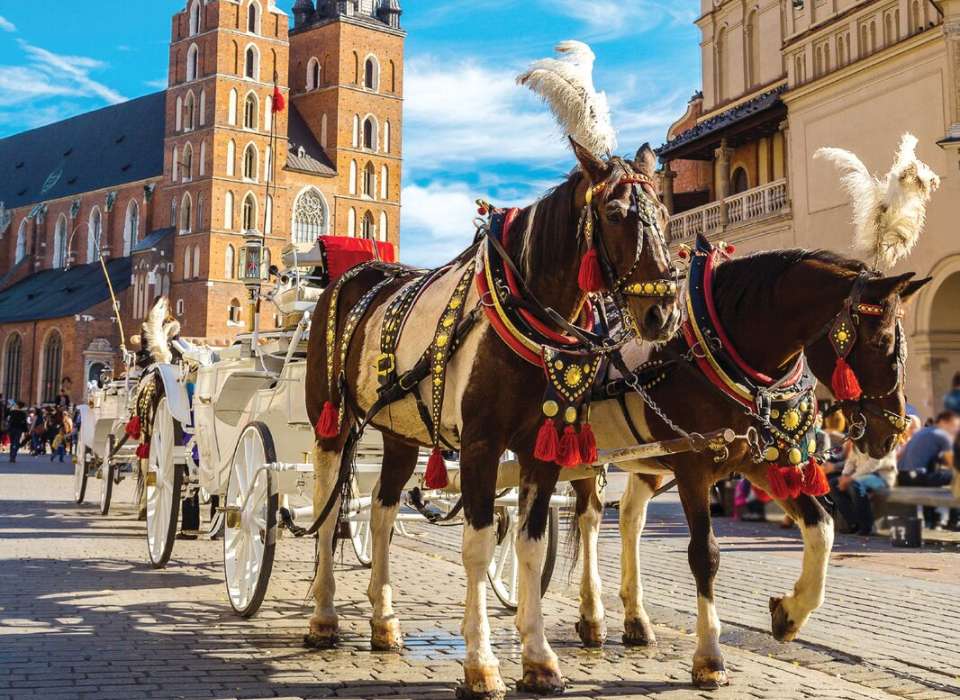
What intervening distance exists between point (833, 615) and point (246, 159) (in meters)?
57.3

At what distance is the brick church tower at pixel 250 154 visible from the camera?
193 ft

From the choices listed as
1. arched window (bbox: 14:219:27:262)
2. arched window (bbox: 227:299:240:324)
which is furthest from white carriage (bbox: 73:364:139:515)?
arched window (bbox: 14:219:27:262)

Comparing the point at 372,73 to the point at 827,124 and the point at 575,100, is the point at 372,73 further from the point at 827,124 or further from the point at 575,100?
the point at 575,100

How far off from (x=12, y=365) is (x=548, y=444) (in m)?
65.7

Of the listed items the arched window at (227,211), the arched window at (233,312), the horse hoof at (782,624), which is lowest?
the horse hoof at (782,624)

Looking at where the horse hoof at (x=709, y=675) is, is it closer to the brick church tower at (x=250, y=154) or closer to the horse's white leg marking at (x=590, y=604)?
the horse's white leg marking at (x=590, y=604)

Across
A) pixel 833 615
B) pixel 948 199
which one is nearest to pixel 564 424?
pixel 833 615

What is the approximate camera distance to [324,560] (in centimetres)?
551

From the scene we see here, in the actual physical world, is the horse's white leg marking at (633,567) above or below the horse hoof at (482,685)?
above

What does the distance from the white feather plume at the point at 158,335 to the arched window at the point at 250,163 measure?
50510 millimetres

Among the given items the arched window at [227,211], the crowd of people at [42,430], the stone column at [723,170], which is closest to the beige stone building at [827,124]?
the stone column at [723,170]

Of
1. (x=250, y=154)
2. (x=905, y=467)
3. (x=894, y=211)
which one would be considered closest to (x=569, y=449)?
(x=905, y=467)

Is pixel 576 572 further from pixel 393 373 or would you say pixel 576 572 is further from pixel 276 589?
pixel 393 373

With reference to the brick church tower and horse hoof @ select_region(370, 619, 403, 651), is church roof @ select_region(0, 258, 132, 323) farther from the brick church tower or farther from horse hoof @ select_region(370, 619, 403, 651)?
horse hoof @ select_region(370, 619, 403, 651)
